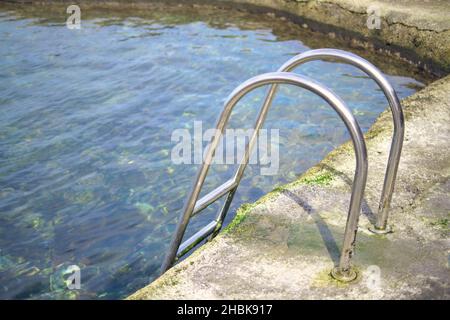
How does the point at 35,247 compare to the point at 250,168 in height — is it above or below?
below

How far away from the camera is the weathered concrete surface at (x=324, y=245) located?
7.07 feet

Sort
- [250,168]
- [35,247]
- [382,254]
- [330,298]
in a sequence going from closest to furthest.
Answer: [330,298] → [382,254] → [35,247] → [250,168]

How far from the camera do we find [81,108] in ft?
18.6

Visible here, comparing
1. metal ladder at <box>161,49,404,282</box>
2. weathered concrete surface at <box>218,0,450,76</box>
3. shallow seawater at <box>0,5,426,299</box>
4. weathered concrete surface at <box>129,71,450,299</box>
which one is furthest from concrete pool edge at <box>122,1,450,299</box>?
weathered concrete surface at <box>218,0,450,76</box>

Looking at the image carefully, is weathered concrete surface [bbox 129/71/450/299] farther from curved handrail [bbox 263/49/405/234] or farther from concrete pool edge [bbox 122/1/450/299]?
curved handrail [bbox 263/49/405/234]

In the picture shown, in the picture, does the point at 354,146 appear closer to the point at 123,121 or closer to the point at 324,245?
the point at 324,245

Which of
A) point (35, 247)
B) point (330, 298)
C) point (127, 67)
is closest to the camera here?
point (330, 298)

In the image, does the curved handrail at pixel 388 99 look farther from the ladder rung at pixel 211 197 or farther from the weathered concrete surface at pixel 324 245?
the ladder rung at pixel 211 197

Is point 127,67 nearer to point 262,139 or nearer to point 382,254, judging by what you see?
point 262,139

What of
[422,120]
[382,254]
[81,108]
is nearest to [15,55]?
[81,108]

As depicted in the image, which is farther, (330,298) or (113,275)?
(113,275)

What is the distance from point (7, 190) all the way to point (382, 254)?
3.26 metres

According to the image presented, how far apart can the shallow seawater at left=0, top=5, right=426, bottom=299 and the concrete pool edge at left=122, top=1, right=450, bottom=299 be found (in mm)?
968

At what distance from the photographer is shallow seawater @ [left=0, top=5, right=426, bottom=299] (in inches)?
138
